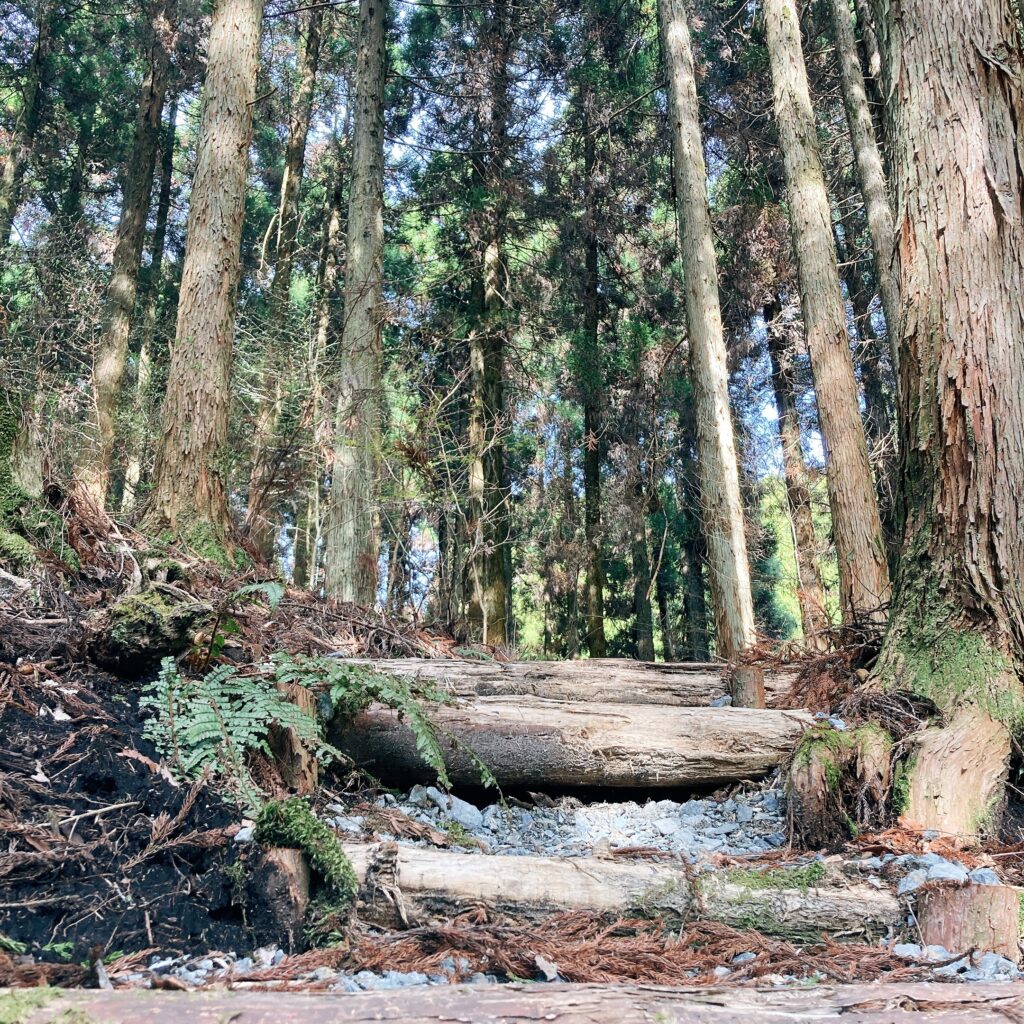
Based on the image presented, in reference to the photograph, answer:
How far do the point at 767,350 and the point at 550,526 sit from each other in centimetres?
641

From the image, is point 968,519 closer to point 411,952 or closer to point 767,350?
point 411,952

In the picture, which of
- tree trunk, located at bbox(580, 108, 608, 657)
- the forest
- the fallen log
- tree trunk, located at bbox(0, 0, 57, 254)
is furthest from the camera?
tree trunk, located at bbox(580, 108, 608, 657)

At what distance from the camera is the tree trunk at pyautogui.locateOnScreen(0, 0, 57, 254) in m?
15.4

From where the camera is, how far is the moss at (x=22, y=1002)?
1543mm

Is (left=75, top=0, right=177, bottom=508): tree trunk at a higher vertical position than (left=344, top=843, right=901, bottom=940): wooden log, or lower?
higher

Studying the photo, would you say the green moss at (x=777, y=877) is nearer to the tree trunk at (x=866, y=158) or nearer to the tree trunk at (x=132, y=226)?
the tree trunk at (x=866, y=158)

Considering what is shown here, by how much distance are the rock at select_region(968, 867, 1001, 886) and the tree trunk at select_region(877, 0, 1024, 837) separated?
85 cm

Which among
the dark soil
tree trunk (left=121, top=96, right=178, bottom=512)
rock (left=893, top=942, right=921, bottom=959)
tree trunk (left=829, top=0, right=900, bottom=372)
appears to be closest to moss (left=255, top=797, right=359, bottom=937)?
the dark soil

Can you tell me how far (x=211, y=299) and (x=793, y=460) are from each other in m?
11.6

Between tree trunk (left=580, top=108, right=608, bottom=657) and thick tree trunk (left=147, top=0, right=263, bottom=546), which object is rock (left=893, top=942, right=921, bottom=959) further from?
tree trunk (left=580, top=108, right=608, bottom=657)

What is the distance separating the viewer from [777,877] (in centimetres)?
279

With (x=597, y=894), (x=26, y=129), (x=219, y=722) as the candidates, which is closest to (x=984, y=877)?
(x=597, y=894)

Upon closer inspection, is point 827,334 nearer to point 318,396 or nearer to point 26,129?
point 318,396

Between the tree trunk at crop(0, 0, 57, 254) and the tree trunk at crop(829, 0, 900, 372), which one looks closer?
the tree trunk at crop(829, 0, 900, 372)
